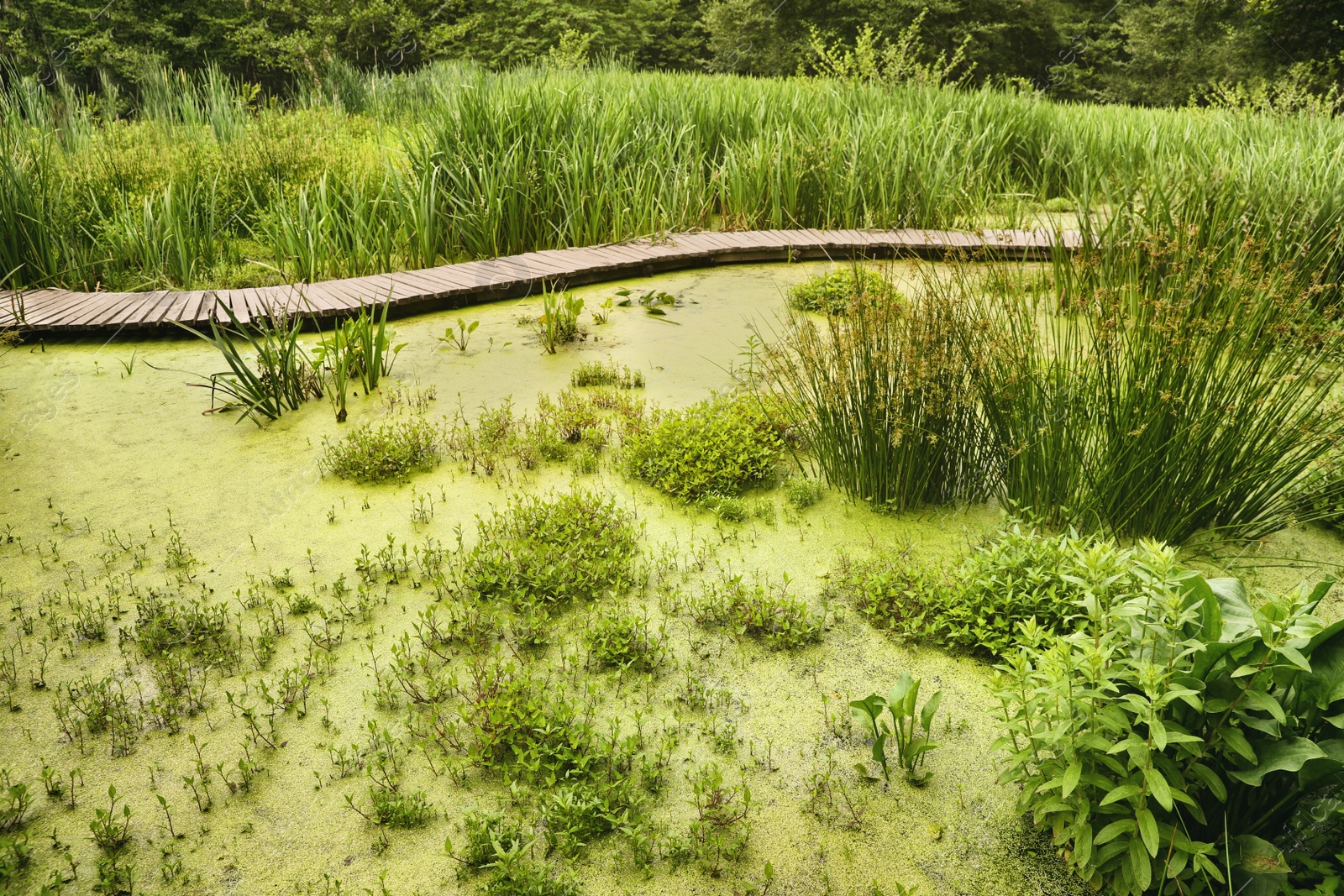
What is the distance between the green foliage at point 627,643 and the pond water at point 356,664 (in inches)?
2.5

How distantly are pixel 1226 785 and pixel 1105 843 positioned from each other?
285 mm

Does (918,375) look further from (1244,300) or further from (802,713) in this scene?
(802,713)

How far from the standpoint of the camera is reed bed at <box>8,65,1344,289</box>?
228 inches

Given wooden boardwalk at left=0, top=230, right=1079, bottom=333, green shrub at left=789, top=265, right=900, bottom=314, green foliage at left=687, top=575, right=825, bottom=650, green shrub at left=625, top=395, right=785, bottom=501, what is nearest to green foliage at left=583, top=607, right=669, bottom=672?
green foliage at left=687, top=575, right=825, bottom=650

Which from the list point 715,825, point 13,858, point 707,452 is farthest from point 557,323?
→ point 13,858

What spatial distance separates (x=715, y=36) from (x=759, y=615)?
22.8 m

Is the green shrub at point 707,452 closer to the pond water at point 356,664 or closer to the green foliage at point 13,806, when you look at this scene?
the pond water at point 356,664

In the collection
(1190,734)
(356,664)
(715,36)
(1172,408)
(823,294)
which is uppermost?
(715,36)

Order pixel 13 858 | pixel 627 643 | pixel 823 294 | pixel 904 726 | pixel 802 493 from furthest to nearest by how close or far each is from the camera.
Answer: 1. pixel 823 294
2. pixel 802 493
3. pixel 627 643
4. pixel 904 726
5. pixel 13 858

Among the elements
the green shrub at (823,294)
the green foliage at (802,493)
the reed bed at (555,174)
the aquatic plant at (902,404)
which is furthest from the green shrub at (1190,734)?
the green shrub at (823,294)

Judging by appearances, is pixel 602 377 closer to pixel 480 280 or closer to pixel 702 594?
pixel 480 280

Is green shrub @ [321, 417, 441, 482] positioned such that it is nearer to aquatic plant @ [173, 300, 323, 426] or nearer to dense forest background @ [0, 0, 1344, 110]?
aquatic plant @ [173, 300, 323, 426]

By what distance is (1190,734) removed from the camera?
177 centimetres

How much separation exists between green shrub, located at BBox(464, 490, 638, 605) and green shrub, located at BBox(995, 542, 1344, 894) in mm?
Result: 1528
